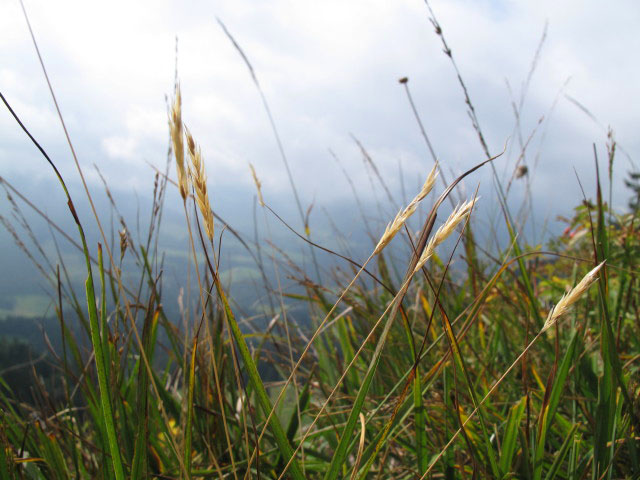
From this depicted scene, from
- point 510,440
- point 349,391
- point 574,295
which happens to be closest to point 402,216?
point 574,295

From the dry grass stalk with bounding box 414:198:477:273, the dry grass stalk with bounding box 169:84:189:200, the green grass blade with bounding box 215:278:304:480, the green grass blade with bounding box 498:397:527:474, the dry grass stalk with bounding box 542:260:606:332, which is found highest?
the dry grass stalk with bounding box 169:84:189:200

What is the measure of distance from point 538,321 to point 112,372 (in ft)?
3.11

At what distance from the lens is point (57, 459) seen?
893 millimetres

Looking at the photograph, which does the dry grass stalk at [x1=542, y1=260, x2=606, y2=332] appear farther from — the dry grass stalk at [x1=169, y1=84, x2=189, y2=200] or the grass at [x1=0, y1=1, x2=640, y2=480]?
the dry grass stalk at [x1=169, y1=84, x2=189, y2=200]

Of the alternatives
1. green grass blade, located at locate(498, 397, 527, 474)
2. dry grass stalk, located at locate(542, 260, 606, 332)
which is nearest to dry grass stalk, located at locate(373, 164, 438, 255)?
dry grass stalk, located at locate(542, 260, 606, 332)

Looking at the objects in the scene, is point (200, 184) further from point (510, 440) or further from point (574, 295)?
point (510, 440)

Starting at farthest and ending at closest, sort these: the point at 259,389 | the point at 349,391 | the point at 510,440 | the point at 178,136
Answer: the point at 349,391
the point at 510,440
the point at 259,389
the point at 178,136

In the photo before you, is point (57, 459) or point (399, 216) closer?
point (399, 216)

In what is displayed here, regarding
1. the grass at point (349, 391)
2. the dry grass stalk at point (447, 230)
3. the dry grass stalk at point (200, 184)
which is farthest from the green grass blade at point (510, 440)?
the dry grass stalk at point (200, 184)

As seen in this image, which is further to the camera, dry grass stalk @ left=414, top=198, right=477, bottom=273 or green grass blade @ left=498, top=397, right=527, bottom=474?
green grass blade @ left=498, top=397, right=527, bottom=474

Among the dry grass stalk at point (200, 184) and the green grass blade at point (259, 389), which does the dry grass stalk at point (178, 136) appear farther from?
the green grass blade at point (259, 389)

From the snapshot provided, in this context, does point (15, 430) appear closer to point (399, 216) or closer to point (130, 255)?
→ point (130, 255)

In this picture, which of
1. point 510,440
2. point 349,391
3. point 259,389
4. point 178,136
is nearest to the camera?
point 178,136

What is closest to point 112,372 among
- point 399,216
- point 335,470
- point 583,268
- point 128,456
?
point 128,456
